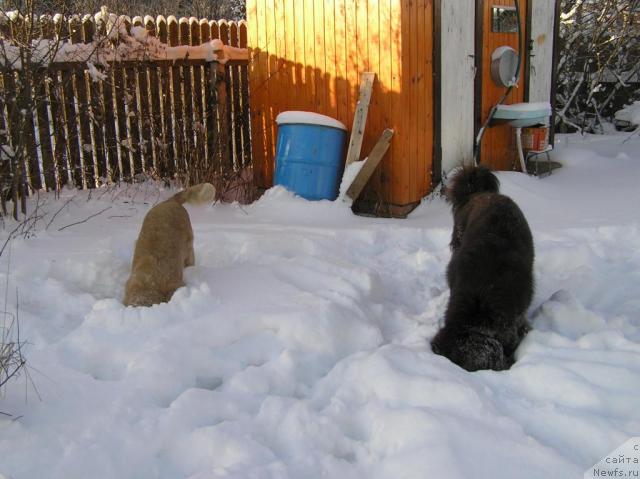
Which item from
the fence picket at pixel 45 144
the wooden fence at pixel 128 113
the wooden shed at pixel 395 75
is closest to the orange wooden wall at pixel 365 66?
the wooden shed at pixel 395 75

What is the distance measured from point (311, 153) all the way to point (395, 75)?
1.15 m

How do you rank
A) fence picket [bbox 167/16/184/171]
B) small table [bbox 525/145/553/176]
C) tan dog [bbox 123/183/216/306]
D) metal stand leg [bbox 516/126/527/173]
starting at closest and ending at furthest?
tan dog [bbox 123/183/216/306], fence picket [bbox 167/16/184/171], metal stand leg [bbox 516/126/527/173], small table [bbox 525/145/553/176]

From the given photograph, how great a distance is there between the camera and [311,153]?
244 inches


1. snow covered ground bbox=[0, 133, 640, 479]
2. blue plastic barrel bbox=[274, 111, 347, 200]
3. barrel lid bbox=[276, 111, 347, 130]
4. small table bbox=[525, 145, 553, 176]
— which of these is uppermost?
barrel lid bbox=[276, 111, 347, 130]

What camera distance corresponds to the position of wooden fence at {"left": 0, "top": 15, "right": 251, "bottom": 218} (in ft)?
20.1

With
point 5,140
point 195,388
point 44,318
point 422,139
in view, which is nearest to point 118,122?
point 5,140

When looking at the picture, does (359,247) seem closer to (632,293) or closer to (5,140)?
(632,293)

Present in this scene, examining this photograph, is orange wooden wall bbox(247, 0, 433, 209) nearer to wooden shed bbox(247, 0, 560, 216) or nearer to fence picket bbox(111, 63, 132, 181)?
wooden shed bbox(247, 0, 560, 216)

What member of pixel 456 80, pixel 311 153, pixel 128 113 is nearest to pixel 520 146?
pixel 456 80

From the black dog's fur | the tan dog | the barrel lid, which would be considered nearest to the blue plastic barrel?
the barrel lid

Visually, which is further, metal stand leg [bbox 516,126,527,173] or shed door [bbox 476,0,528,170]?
metal stand leg [bbox 516,126,527,173]

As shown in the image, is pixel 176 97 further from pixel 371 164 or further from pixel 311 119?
pixel 371 164

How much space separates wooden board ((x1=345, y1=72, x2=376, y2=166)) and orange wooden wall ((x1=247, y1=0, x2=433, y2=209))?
0.11 metres

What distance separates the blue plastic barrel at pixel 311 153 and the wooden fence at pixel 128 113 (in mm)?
1151
